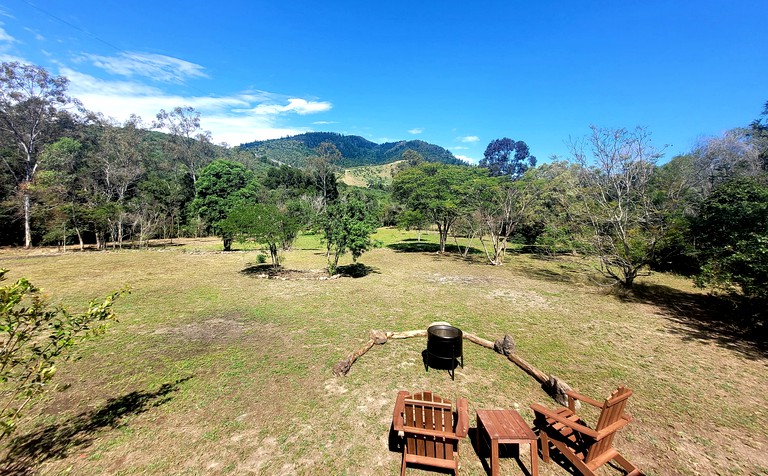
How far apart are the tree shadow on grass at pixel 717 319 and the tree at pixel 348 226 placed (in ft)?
39.1

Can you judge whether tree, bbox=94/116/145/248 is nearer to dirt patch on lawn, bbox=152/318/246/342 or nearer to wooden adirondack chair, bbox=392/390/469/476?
dirt patch on lawn, bbox=152/318/246/342

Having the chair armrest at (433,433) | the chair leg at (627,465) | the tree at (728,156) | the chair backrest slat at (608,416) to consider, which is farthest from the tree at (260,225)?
the tree at (728,156)

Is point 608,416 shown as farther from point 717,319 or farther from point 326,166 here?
point 326,166

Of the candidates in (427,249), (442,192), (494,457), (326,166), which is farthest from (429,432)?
(326,166)

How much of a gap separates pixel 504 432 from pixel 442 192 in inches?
792

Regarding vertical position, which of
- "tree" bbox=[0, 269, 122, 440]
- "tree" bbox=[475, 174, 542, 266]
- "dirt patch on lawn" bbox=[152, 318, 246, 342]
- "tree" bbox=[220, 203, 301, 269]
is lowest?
"dirt patch on lawn" bbox=[152, 318, 246, 342]

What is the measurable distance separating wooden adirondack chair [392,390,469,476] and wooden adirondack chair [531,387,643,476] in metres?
1.36

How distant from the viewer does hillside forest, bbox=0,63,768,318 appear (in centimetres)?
1034

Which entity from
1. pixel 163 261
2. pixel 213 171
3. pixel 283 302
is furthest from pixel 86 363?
pixel 213 171

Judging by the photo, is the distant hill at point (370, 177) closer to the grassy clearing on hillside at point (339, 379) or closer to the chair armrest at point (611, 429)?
the grassy clearing on hillside at point (339, 379)

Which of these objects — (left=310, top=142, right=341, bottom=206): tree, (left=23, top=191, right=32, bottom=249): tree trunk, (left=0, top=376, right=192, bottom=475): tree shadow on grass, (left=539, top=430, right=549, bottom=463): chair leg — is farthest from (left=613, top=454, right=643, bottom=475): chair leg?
(left=310, top=142, right=341, bottom=206): tree

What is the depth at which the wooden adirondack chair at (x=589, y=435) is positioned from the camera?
3691 mm

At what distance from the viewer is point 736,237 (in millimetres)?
8758

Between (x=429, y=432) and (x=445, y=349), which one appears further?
(x=445, y=349)
